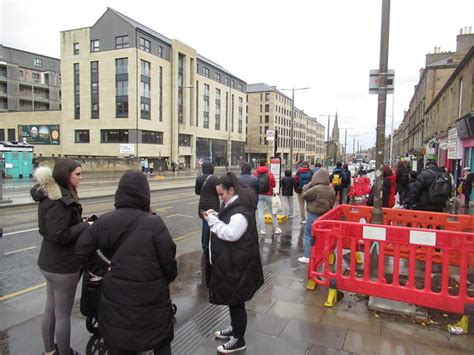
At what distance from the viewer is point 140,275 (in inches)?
94.8

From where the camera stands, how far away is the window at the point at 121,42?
4747 centimetres

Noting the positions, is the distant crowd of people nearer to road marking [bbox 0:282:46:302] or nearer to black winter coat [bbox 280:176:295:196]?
road marking [bbox 0:282:46:302]

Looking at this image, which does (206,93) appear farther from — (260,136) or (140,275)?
(140,275)

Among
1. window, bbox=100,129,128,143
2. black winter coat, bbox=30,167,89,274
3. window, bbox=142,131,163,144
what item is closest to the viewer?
black winter coat, bbox=30,167,89,274

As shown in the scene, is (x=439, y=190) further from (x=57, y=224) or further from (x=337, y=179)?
(x=57, y=224)

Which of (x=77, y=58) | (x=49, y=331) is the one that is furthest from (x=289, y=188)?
(x=77, y=58)

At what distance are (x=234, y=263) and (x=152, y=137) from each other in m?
48.9

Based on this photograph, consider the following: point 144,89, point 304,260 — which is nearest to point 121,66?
point 144,89

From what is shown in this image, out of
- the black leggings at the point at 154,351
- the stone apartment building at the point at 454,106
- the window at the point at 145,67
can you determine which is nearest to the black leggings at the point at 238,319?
the black leggings at the point at 154,351

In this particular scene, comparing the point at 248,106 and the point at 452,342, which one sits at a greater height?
the point at 248,106

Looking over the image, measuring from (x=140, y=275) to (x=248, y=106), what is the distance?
101 metres

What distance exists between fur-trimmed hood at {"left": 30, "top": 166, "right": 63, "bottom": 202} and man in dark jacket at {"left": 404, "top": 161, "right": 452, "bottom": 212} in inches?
245

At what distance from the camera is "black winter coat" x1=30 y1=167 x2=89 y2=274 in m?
2.90

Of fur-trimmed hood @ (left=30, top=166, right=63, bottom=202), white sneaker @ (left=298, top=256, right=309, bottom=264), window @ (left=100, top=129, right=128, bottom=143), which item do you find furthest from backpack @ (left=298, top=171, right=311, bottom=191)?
window @ (left=100, top=129, right=128, bottom=143)
